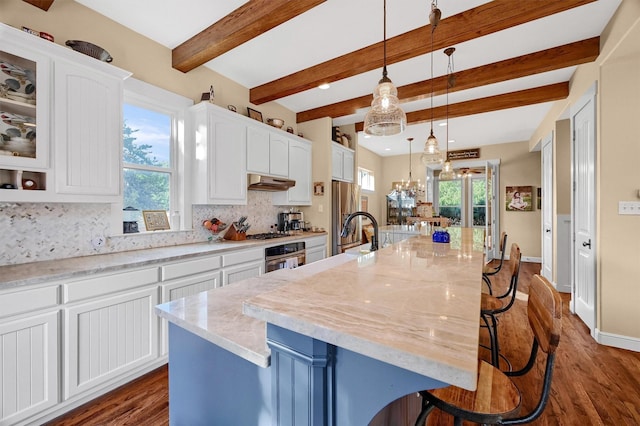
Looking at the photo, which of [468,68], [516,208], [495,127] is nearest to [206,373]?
[468,68]

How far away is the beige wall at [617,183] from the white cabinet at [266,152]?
3.41m

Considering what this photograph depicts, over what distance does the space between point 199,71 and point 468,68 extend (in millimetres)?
3092

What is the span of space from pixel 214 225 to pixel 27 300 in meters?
1.71

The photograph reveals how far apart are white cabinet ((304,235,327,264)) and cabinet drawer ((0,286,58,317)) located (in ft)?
8.55

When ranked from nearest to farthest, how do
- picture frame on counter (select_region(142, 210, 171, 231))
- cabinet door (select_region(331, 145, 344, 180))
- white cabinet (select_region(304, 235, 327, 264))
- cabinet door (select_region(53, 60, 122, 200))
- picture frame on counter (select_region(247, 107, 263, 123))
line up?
cabinet door (select_region(53, 60, 122, 200)) < picture frame on counter (select_region(142, 210, 171, 231)) < picture frame on counter (select_region(247, 107, 263, 123)) < white cabinet (select_region(304, 235, 327, 264)) < cabinet door (select_region(331, 145, 344, 180))

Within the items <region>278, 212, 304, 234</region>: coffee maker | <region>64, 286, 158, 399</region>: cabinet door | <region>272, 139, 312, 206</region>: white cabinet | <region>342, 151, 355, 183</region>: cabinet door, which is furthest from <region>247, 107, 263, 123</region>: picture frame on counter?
<region>64, 286, 158, 399</region>: cabinet door

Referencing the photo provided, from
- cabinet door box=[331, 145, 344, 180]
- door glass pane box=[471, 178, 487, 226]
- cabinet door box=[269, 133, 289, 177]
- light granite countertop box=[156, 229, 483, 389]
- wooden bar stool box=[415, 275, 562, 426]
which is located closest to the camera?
light granite countertop box=[156, 229, 483, 389]

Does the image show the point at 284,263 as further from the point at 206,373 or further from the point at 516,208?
the point at 516,208

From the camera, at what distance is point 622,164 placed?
2.51 metres

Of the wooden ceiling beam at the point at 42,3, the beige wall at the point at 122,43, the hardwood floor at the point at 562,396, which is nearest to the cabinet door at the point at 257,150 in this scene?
the beige wall at the point at 122,43

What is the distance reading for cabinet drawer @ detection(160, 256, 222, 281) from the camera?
2229 millimetres

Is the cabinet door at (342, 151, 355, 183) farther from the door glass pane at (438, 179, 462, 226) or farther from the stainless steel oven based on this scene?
the door glass pane at (438, 179, 462, 226)

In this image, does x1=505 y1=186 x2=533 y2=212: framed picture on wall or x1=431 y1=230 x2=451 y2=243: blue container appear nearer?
x1=431 y1=230 x2=451 y2=243: blue container

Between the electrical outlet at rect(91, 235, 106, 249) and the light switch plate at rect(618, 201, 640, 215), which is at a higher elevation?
the light switch plate at rect(618, 201, 640, 215)
